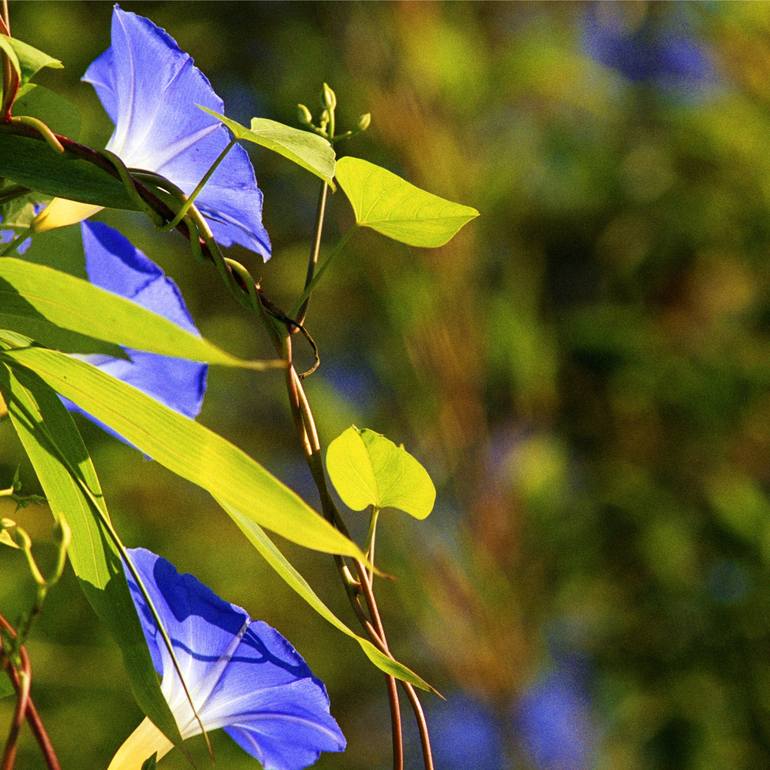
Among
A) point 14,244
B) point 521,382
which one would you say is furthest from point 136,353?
point 521,382

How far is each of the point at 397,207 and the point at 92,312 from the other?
0.32ft

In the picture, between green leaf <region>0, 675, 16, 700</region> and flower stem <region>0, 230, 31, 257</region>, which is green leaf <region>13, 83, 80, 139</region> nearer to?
flower stem <region>0, 230, 31, 257</region>

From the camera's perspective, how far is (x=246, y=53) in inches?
99.3

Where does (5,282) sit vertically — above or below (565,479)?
above

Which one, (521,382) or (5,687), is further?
(521,382)

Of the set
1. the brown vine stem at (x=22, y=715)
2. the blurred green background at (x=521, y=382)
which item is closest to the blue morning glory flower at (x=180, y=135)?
the brown vine stem at (x=22, y=715)

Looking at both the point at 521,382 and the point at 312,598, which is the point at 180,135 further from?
the point at 521,382

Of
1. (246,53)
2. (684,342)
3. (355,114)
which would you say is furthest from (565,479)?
(246,53)

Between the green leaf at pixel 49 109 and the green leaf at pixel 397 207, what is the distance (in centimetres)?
9

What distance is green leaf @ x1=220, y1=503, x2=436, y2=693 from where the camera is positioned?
0.27 metres

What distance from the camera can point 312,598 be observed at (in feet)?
0.91

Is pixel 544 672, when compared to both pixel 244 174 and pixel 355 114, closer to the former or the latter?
pixel 355 114

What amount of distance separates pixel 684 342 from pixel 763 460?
28cm

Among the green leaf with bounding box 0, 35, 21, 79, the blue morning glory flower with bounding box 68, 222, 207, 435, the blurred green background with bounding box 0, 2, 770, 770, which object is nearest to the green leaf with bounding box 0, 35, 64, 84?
the green leaf with bounding box 0, 35, 21, 79
